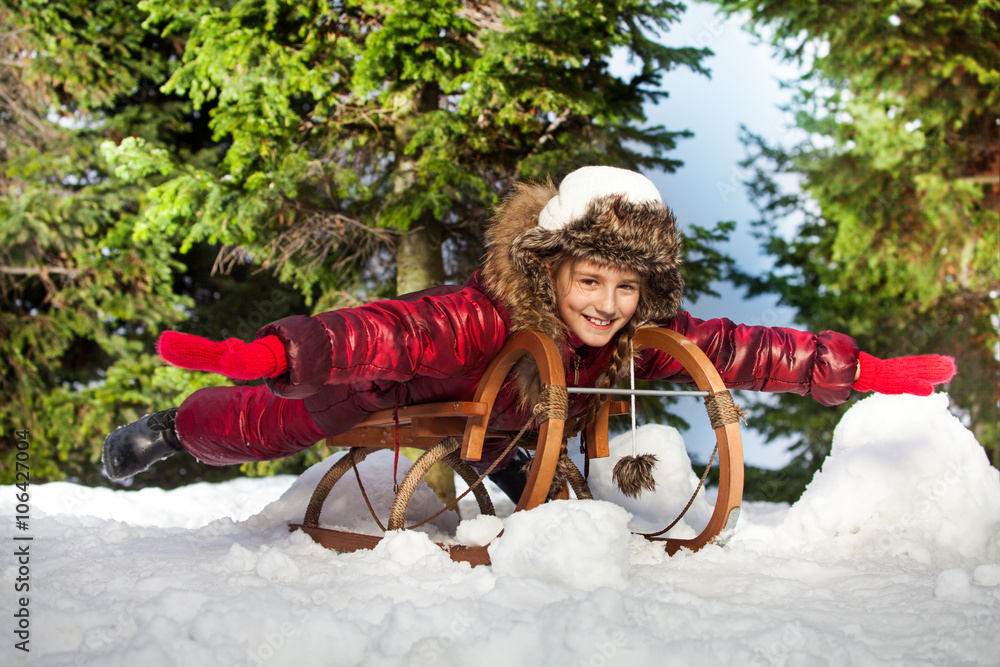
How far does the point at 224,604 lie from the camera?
1316mm

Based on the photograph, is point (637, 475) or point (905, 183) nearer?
point (637, 475)

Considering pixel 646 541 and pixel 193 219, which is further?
pixel 193 219

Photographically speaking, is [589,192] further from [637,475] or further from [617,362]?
[637,475]

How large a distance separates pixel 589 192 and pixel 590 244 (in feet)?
0.55

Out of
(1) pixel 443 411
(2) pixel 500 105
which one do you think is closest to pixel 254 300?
(2) pixel 500 105

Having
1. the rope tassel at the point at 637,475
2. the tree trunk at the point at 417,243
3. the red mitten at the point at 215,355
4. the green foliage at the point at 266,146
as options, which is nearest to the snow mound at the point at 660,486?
the rope tassel at the point at 637,475

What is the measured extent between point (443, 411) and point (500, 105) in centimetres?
221

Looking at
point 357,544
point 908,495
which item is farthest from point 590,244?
point 908,495

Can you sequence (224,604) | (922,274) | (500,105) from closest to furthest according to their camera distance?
(224,604) → (500,105) → (922,274)

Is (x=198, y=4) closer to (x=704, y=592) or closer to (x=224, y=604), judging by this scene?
(x=224, y=604)

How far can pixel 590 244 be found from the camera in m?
1.99

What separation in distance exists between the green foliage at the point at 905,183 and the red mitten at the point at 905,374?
3.74 metres

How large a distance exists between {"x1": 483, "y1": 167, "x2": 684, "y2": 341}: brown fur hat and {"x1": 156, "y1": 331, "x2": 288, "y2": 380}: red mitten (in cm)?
73

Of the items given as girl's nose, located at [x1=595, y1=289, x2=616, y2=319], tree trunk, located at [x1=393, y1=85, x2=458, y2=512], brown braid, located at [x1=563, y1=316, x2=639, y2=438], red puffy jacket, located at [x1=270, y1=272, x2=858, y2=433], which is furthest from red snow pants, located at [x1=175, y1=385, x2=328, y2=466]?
tree trunk, located at [x1=393, y1=85, x2=458, y2=512]
